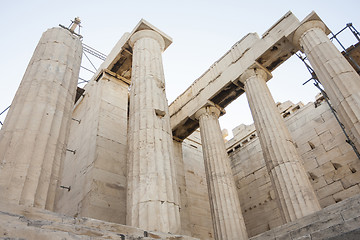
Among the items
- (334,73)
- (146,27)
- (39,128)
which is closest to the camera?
(39,128)

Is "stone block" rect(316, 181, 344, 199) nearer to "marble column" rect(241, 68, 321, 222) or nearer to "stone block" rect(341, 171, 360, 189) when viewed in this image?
"stone block" rect(341, 171, 360, 189)

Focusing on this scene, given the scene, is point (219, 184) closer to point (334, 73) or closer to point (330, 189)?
point (330, 189)

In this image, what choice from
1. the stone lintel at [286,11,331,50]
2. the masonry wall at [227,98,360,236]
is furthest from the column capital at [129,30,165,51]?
the masonry wall at [227,98,360,236]

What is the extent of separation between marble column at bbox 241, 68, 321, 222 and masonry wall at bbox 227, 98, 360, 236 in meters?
4.30

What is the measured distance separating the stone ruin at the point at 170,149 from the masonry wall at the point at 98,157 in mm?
60

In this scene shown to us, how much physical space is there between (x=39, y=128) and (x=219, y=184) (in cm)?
840

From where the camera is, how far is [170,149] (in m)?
9.62

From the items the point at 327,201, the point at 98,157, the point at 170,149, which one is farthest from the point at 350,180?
the point at 98,157

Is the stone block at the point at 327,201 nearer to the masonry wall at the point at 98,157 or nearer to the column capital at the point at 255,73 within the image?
the column capital at the point at 255,73

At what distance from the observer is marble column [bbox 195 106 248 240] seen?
12.0m

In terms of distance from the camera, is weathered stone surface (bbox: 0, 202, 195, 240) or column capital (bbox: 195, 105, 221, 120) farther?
column capital (bbox: 195, 105, 221, 120)

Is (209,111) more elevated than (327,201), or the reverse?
(209,111)

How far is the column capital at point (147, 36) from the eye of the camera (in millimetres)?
13992

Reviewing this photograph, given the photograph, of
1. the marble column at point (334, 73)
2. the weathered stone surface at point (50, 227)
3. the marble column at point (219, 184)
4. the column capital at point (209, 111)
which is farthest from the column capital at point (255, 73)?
the weathered stone surface at point (50, 227)
